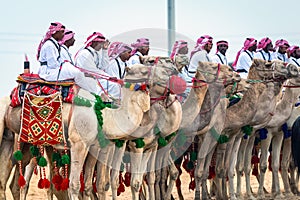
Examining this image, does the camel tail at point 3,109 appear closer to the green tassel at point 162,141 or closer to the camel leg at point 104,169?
the camel leg at point 104,169

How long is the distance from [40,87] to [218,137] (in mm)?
3598

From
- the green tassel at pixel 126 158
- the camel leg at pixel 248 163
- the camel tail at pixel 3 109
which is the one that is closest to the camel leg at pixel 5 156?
the camel tail at pixel 3 109

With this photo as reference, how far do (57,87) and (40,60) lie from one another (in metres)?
0.54

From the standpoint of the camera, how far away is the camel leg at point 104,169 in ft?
45.6

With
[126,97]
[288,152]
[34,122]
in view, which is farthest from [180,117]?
[288,152]

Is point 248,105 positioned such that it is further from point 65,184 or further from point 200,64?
point 65,184

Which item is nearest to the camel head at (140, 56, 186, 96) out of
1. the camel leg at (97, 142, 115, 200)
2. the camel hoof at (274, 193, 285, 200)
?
the camel leg at (97, 142, 115, 200)

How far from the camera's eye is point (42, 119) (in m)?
13.5

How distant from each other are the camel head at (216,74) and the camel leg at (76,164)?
9.68 ft

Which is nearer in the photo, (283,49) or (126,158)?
(126,158)

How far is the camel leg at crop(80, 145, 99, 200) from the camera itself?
1390 centimetres

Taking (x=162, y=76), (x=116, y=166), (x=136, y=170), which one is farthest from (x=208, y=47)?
(x=116, y=166)

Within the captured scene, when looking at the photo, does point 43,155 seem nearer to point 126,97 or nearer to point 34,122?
point 34,122

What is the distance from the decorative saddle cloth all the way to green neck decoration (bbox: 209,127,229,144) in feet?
10.5
